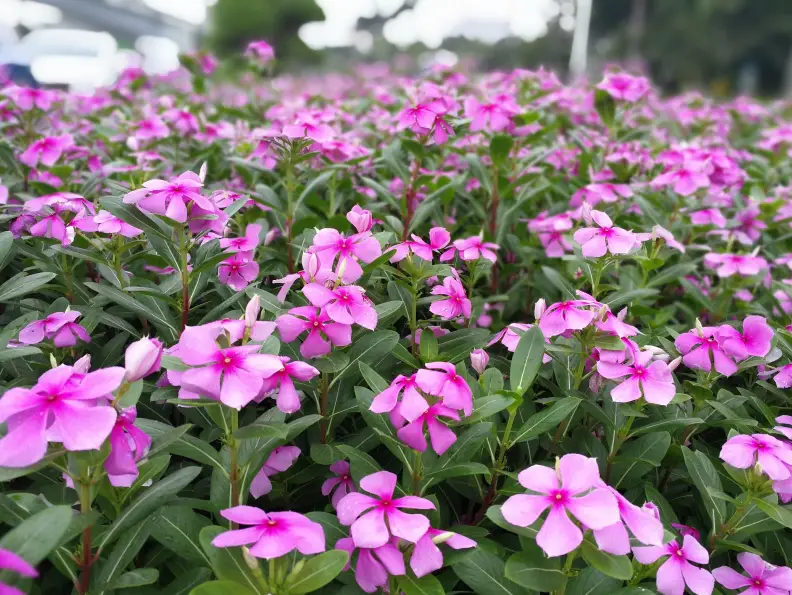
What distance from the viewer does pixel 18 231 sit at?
1.79 meters

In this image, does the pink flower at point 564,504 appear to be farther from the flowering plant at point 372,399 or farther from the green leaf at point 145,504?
the green leaf at point 145,504

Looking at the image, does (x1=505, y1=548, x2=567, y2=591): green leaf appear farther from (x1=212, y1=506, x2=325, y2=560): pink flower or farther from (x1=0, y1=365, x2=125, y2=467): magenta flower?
(x1=0, y1=365, x2=125, y2=467): magenta flower

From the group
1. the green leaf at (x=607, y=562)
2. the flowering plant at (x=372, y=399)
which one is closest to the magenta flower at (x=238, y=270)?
the flowering plant at (x=372, y=399)

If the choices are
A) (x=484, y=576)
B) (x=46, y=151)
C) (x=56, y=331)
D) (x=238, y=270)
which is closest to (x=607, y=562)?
(x=484, y=576)

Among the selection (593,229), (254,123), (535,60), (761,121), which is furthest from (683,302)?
(535,60)

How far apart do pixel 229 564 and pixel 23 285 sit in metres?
0.91

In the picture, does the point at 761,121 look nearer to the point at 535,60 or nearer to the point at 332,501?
the point at 332,501

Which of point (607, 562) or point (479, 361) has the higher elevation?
point (479, 361)

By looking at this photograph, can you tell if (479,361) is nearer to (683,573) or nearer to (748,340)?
(683,573)

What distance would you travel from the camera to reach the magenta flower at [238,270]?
1.61 metres

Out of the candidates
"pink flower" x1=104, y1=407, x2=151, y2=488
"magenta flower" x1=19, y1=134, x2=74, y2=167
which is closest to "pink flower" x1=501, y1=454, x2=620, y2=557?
"pink flower" x1=104, y1=407, x2=151, y2=488

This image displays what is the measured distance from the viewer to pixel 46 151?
2320mm

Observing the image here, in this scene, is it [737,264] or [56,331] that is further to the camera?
[737,264]

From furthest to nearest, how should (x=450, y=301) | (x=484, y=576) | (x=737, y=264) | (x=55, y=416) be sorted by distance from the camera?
1. (x=737, y=264)
2. (x=450, y=301)
3. (x=484, y=576)
4. (x=55, y=416)
